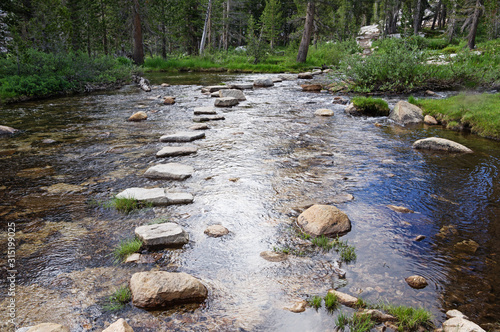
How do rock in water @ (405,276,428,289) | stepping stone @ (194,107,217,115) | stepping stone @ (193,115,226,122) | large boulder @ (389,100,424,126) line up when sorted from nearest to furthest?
rock in water @ (405,276,428,289) → large boulder @ (389,100,424,126) → stepping stone @ (193,115,226,122) → stepping stone @ (194,107,217,115)

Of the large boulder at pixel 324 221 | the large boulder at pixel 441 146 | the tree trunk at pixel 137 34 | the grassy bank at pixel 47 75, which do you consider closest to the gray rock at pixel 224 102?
the large boulder at pixel 441 146

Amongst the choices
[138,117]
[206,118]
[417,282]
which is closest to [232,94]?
[206,118]

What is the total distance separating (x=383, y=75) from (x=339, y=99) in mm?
2299

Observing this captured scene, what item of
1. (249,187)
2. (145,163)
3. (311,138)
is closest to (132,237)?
(249,187)

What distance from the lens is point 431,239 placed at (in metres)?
3.96

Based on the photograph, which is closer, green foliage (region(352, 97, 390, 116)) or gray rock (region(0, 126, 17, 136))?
gray rock (region(0, 126, 17, 136))

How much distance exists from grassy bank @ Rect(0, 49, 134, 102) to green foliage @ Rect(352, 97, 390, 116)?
13292mm

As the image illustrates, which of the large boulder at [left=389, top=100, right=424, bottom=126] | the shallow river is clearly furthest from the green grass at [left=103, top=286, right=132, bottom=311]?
the large boulder at [left=389, top=100, right=424, bottom=126]

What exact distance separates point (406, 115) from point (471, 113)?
1665mm

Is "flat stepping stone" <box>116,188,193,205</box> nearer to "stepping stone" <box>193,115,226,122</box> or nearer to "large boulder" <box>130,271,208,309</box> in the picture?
"large boulder" <box>130,271,208,309</box>

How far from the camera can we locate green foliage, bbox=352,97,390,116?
35.7ft

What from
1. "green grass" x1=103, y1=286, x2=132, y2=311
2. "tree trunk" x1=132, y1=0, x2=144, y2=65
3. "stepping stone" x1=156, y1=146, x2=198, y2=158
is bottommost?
"green grass" x1=103, y1=286, x2=132, y2=311

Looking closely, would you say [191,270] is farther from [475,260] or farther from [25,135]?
[25,135]

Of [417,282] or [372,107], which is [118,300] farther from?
[372,107]
